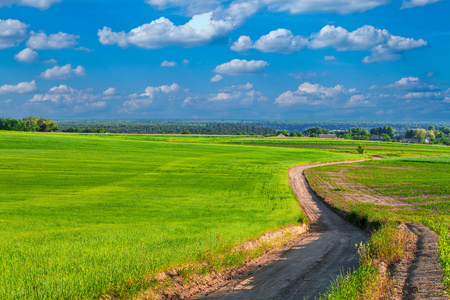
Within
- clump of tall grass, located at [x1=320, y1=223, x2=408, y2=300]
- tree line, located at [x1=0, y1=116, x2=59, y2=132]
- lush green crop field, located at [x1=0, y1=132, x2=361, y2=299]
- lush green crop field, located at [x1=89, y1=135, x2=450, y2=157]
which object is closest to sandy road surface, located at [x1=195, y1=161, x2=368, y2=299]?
clump of tall grass, located at [x1=320, y1=223, x2=408, y2=300]

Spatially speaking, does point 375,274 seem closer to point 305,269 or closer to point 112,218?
point 305,269

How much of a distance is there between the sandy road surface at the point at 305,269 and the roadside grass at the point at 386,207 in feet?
2.67

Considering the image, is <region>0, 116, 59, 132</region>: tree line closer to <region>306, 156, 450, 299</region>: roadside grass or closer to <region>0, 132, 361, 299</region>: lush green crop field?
<region>0, 132, 361, 299</region>: lush green crop field

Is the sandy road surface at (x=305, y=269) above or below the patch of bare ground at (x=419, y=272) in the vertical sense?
below

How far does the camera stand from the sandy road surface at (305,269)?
10914 mm

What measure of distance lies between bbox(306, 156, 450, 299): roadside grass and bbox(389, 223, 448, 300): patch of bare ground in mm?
385

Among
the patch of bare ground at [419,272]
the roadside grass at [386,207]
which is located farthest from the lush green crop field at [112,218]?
the patch of bare ground at [419,272]

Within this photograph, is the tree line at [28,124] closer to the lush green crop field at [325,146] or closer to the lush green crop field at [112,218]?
the lush green crop field at [325,146]

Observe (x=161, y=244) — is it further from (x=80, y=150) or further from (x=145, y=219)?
(x=80, y=150)

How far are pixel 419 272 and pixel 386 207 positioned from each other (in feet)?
60.5

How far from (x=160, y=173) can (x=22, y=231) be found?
26.1m

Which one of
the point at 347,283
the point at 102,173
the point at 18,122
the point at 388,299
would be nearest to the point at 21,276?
the point at 347,283

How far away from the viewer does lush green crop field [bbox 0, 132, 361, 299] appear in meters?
10.4

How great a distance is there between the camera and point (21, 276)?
32.2ft
